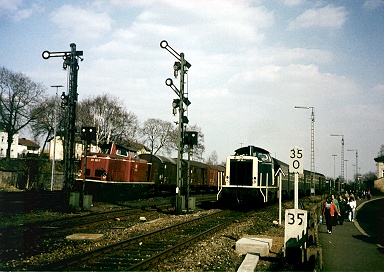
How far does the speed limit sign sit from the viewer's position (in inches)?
404

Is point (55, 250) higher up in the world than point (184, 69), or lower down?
lower down

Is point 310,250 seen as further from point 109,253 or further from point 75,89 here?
point 75,89

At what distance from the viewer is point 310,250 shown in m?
7.77

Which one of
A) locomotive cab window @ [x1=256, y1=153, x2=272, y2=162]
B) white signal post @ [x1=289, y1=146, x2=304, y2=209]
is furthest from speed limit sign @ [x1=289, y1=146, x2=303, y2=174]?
locomotive cab window @ [x1=256, y1=153, x2=272, y2=162]

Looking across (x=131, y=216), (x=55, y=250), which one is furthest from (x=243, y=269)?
(x=131, y=216)

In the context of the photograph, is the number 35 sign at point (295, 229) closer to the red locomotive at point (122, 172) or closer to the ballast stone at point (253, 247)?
the ballast stone at point (253, 247)

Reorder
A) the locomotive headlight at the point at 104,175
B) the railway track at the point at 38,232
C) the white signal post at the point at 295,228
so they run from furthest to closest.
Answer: the locomotive headlight at the point at 104,175
the white signal post at the point at 295,228
the railway track at the point at 38,232

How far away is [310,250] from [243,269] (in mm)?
1556

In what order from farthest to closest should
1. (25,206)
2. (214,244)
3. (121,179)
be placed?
(121,179)
(25,206)
(214,244)

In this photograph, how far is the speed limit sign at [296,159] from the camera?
10.3 meters

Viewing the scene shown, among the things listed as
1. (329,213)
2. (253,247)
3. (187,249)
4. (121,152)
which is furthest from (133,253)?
(121,152)

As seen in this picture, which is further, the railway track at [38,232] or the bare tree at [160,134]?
the bare tree at [160,134]

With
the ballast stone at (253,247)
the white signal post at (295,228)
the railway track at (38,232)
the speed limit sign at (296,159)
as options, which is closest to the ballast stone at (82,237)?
the railway track at (38,232)

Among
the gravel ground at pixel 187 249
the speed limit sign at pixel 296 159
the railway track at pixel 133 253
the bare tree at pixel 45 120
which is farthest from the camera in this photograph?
the bare tree at pixel 45 120
